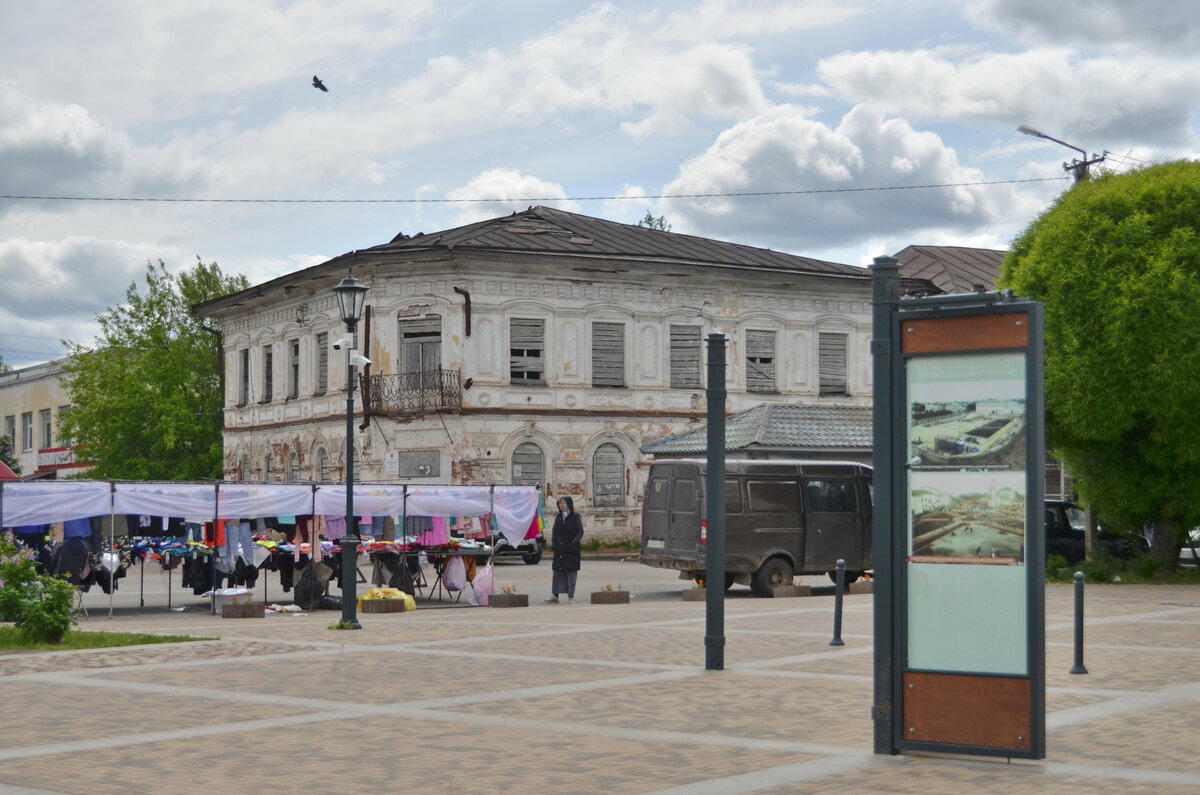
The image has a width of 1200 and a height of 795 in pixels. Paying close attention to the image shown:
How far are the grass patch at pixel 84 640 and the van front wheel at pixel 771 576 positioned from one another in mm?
11753

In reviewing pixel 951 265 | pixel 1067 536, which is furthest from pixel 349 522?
pixel 951 265

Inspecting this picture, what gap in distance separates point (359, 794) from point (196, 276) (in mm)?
61225

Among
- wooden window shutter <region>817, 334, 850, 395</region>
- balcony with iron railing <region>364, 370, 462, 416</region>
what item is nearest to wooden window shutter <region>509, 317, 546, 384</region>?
balcony with iron railing <region>364, 370, 462, 416</region>

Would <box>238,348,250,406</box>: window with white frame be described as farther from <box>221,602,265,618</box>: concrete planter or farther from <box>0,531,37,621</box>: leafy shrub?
<box>0,531,37,621</box>: leafy shrub

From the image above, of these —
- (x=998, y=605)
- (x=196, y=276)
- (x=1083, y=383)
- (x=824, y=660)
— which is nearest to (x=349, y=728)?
(x=998, y=605)

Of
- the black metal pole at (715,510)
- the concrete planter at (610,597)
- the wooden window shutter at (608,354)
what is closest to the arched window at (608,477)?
the wooden window shutter at (608,354)

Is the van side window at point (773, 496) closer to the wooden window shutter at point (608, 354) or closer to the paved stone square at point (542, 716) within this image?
the paved stone square at point (542, 716)

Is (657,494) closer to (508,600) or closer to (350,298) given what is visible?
(508,600)

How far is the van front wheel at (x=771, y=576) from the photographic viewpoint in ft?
87.3

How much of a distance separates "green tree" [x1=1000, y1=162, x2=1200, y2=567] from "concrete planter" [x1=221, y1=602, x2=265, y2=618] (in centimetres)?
1475

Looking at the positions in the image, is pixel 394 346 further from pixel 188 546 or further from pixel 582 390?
pixel 188 546

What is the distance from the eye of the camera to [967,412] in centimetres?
904

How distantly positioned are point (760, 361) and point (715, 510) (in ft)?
117

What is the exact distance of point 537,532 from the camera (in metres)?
28.1
